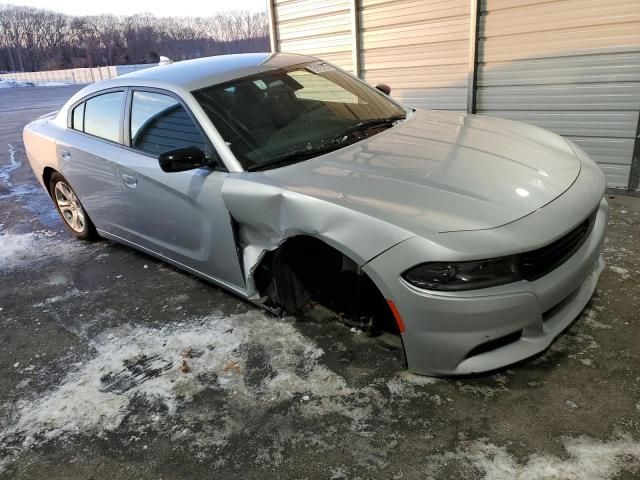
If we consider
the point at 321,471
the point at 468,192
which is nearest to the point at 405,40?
the point at 468,192

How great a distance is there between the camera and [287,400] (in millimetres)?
2471

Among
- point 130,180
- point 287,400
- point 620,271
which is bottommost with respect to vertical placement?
point 287,400

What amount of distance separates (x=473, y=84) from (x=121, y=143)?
3.98m

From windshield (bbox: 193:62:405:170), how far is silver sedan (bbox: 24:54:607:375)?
0.01 metres

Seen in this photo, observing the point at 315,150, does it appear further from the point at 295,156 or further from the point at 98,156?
the point at 98,156

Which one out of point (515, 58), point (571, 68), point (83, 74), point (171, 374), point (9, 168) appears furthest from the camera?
point (83, 74)

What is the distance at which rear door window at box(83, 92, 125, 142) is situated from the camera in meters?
3.77

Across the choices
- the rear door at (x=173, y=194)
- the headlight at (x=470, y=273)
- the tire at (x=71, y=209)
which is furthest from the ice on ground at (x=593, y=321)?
the tire at (x=71, y=209)

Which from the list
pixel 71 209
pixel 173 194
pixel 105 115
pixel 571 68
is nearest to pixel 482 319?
pixel 173 194

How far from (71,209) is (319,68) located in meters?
2.79

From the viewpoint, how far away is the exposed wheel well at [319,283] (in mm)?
2708

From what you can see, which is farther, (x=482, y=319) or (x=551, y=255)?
(x=551, y=255)

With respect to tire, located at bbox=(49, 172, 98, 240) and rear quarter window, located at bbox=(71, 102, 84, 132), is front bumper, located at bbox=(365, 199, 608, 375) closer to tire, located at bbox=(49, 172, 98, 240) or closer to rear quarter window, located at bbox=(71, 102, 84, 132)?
rear quarter window, located at bbox=(71, 102, 84, 132)

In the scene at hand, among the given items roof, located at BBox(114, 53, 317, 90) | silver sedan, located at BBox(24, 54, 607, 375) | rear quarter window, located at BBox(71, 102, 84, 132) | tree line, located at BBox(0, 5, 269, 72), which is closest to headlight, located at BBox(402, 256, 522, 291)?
silver sedan, located at BBox(24, 54, 607, 375)
